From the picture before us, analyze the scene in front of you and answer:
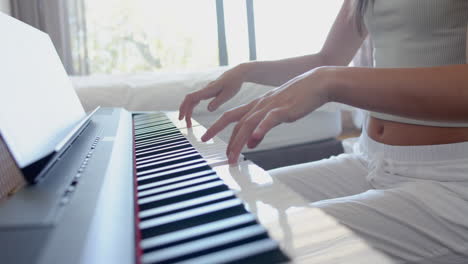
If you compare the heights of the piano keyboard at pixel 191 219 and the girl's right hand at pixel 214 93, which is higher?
the girl's right hand at pixel 214 93

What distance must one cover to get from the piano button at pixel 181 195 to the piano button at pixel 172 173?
0.20 ft

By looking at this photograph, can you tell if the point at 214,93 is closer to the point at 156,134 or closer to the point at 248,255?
the point at 156,134

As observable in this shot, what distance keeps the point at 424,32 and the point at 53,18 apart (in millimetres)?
4615

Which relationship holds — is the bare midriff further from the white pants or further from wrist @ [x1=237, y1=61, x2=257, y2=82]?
wrist @ [x1=237, y1=61, x2=257, y2=82]

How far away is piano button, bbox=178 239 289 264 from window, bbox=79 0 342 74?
512 centimetres

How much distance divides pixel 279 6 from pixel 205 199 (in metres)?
5.51

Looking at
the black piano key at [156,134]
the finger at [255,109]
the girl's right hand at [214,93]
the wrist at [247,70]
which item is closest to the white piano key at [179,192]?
the finger at [255,109]

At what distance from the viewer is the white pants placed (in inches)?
24.2

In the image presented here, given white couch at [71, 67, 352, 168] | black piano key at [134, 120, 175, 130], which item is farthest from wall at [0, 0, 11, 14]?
black piano key at [134, 120, 175, 130]

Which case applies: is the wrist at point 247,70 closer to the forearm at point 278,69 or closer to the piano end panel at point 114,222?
the forearm at point 278,69

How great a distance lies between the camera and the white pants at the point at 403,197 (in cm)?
61

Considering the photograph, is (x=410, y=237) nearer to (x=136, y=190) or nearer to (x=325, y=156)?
(x=136, y=190)

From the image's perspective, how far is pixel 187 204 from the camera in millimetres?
387

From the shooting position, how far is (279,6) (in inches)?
218
